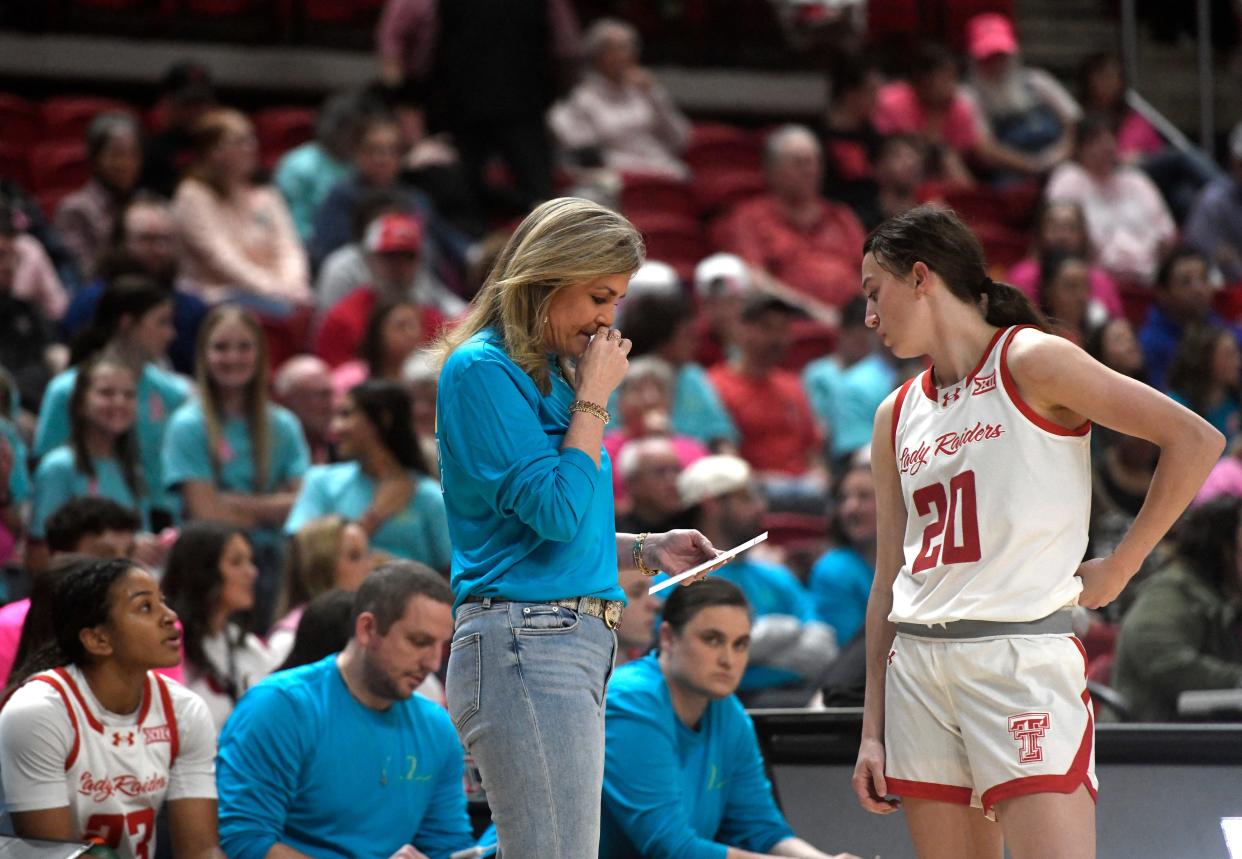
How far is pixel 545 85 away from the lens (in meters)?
9.57

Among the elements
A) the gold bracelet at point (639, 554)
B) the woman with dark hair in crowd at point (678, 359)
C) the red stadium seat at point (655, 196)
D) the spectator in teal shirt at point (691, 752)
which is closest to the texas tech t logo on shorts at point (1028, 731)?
the gold bracelet at point (639, 554)

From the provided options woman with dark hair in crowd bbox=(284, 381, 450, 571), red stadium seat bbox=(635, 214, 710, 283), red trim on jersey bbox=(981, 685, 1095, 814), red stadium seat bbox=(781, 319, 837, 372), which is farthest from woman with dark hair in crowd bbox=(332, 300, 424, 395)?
red trim on jersey bbox=(981, 685, 1095, 814)

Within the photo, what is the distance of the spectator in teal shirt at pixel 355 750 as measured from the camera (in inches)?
164

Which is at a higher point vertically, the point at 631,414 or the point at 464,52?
the point at 464,52

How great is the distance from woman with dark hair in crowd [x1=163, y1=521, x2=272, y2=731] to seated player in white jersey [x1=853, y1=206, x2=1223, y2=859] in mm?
2491

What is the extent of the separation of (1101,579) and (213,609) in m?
2.95

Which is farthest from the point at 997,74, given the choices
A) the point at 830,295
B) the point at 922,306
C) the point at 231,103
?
the point at 922,306

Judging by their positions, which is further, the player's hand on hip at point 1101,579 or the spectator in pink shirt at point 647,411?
the spectator in pink shirt at point 647,411

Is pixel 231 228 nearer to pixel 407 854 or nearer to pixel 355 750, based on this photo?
pixel 355 750

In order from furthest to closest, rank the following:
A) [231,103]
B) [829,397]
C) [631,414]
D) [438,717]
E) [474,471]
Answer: [231,103] < [829,397] < [631,414] < [438,717] < [474,471]

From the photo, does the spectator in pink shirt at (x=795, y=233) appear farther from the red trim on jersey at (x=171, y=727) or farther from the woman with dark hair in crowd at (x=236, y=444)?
the red trim on jersey at (x=171, y=727)

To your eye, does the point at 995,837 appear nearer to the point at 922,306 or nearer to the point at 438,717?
the point at 922,306

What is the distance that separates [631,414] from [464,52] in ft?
10.3

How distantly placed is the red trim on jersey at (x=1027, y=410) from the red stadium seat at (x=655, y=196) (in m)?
6.80
